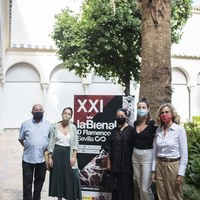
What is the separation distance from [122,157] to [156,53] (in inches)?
84.9

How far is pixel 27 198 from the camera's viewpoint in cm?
601

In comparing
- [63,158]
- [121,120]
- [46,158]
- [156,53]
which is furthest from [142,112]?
[46,158]

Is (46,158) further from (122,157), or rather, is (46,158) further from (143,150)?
(143,150)

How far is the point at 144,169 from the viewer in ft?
16.5

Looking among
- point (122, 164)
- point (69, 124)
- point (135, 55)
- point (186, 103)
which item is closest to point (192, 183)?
point (122, 164)

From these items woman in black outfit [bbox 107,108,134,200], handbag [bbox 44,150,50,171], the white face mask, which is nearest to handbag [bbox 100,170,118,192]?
woman in black outfit [bbox 107,108,134,200]

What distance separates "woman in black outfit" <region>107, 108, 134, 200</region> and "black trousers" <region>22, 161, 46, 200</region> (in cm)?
128

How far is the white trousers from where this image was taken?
5.00 m

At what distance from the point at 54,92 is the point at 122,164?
65.0 feet

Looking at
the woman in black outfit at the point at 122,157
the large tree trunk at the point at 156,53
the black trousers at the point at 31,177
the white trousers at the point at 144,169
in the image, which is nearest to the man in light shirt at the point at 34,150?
the black trousers at the point at 31,177

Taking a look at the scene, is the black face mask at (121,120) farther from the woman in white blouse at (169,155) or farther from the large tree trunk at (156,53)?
the large tree trunk at (156,53)

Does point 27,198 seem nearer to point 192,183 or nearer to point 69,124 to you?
point 69,124

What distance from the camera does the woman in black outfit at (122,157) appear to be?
5266mm

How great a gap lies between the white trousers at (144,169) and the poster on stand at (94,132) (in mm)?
986
